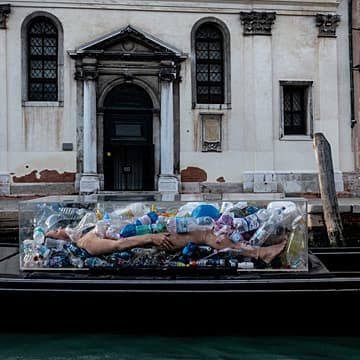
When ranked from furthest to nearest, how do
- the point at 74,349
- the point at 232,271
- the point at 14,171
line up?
the point at 14,171 < the point at 232,271 < the point at 74,349

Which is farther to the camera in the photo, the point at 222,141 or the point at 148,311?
the point at 222,141

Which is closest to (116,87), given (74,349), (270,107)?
(270,107)

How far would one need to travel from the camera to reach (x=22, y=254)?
18.6 ft

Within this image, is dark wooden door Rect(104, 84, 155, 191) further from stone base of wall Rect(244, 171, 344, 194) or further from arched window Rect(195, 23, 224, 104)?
stone base of wall Rect(244, 171, 344, 194)

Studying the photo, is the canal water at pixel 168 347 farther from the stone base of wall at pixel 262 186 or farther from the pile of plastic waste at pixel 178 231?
the stone base of wall at pixel 262 186

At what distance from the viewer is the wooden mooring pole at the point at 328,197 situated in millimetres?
9094

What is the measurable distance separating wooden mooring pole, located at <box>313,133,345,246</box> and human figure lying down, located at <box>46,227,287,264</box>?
398 cm

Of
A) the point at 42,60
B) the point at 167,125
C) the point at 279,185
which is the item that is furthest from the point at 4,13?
the point at 279,185

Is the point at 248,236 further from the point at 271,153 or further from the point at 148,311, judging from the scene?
the point at 271,153

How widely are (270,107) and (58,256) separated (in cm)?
997

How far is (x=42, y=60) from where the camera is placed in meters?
14.0

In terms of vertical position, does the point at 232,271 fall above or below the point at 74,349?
above

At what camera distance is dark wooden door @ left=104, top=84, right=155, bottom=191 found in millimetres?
14234

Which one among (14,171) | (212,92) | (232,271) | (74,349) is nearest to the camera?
(74,349)
